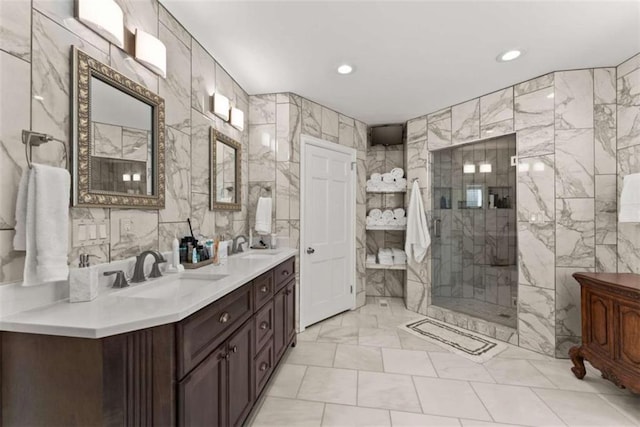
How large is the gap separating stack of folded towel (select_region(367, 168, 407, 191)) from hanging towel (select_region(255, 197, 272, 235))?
5.35 feet

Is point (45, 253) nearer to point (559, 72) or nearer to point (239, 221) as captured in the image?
point (239, 221)

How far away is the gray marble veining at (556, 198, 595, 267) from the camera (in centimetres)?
243

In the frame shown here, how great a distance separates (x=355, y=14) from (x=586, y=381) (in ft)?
10.3

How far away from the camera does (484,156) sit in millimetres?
3100

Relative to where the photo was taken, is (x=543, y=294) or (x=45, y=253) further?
(x=543, y=294)

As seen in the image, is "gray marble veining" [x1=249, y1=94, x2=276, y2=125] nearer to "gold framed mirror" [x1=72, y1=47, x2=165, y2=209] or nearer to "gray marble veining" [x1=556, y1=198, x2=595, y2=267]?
"gold framed mirror" [x1=72, y1=47, x2=165, y2=209]

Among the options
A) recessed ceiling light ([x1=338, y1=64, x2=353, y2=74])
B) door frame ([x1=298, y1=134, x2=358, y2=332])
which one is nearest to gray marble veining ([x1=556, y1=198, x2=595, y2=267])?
door frame ([x1=298, y1=134, x2=358, y2=332])

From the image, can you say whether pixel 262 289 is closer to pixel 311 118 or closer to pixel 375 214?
pixel 311 118

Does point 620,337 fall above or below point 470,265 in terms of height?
below

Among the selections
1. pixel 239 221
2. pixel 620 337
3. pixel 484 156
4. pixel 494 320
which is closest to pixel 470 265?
pixel 494 320

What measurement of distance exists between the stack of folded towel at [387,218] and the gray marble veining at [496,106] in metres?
1.44

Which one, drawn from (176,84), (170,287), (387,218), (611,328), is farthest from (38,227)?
(387,218)

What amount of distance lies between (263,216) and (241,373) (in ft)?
4.95

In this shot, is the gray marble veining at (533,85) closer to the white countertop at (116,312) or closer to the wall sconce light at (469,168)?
the wall sconce light at (469,168)
